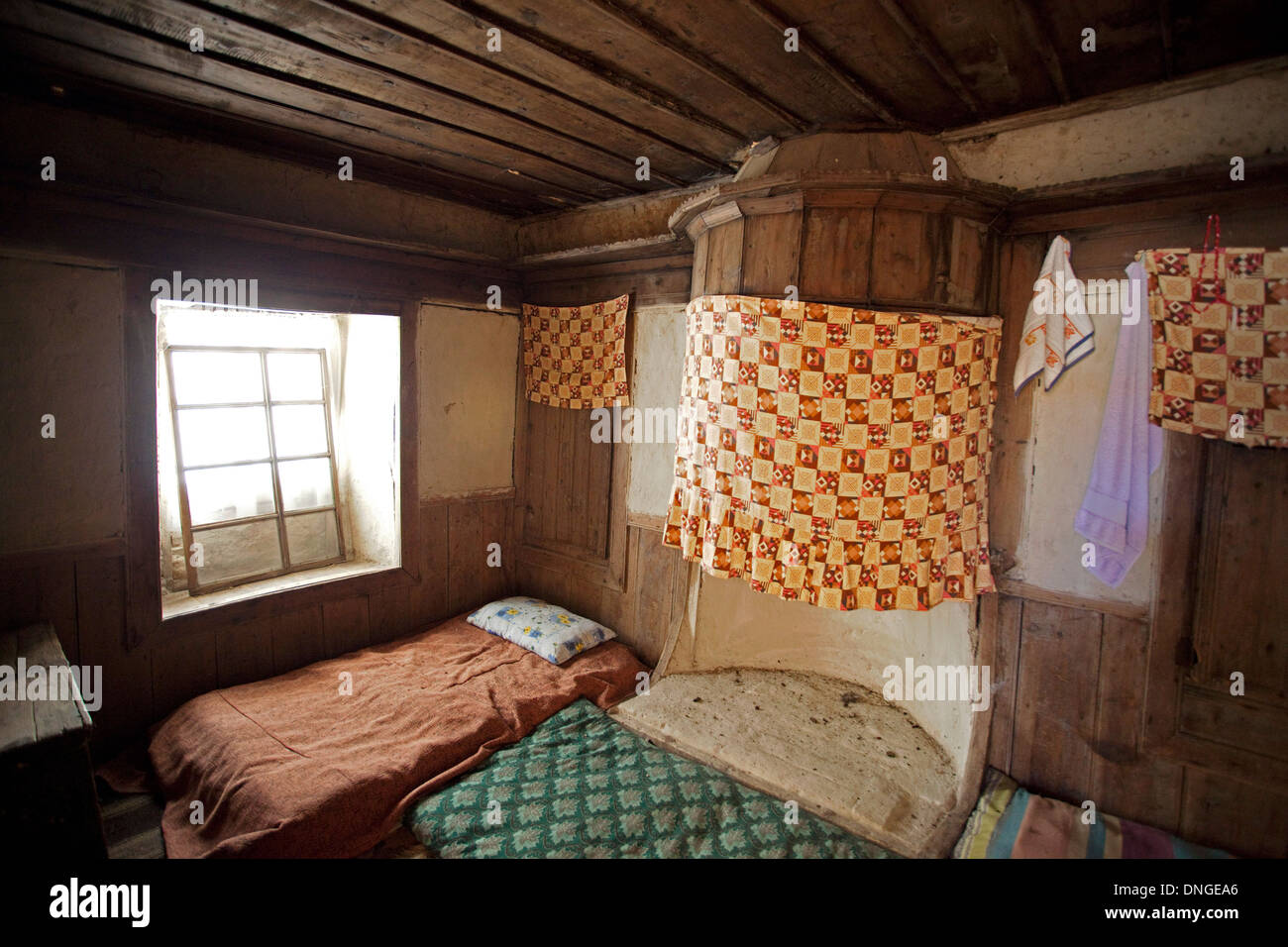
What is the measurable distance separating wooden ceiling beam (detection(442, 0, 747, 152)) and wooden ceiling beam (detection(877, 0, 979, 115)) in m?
0.89

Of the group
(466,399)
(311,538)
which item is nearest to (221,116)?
(466,399)

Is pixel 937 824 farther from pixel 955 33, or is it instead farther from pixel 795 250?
pixel 955 33

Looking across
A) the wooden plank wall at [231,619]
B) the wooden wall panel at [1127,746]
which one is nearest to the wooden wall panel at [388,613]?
the wooden plank wall at [231,619]

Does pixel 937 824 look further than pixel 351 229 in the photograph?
No

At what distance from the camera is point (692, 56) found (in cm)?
224

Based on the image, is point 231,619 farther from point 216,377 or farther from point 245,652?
point 216,377

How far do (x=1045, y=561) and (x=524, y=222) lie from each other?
392 centimetres

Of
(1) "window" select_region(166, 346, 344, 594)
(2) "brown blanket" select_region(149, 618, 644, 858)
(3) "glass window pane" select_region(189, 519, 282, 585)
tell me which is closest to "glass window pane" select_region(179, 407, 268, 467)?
(1) "window" select_region(166, 346, 344, 594)

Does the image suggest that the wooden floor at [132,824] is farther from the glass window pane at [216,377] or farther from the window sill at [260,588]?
the glass window pane at [216,377]

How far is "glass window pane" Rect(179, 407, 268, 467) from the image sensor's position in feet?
11.7

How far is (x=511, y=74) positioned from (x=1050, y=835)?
356 centimetres

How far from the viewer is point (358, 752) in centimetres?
276

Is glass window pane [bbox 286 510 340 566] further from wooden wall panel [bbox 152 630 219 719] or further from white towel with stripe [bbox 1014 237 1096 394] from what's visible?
white towel with stripe [bbox 1014 237 1096 394]
